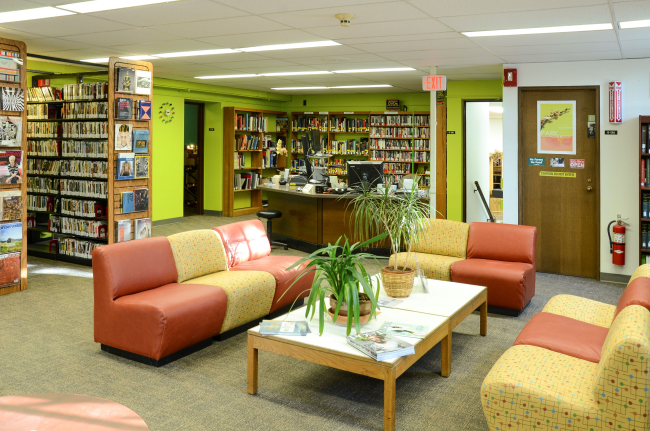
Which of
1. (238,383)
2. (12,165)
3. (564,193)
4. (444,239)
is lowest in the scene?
(238,383)

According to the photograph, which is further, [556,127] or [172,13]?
[556,127]

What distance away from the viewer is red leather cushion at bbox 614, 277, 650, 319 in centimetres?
310

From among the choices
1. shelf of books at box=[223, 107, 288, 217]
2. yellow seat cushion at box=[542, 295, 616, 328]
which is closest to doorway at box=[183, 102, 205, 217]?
shelf of books at box=[223, 107, 288, 217]

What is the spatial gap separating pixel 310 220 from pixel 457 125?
310 centimetres

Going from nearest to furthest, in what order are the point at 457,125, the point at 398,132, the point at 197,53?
1. the point at 197,53
2. the point at 457,125
3. the point at 398,132

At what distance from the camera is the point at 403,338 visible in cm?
325

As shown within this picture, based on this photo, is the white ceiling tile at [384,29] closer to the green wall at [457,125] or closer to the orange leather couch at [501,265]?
the orange leather couch at [501,265]

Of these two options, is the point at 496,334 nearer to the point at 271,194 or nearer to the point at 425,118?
the point at 271,194

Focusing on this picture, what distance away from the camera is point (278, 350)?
3303mm

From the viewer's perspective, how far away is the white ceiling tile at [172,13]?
14.7 feet

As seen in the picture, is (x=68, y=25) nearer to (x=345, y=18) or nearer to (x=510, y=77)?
(x=345, y=18)

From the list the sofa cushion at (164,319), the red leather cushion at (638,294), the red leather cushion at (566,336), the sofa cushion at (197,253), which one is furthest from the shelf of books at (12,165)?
the red leather cushion at (638,294)

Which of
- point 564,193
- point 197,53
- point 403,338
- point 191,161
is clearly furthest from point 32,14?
point 191,161

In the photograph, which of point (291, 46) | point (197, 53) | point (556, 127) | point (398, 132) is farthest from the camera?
point (398, 132)
